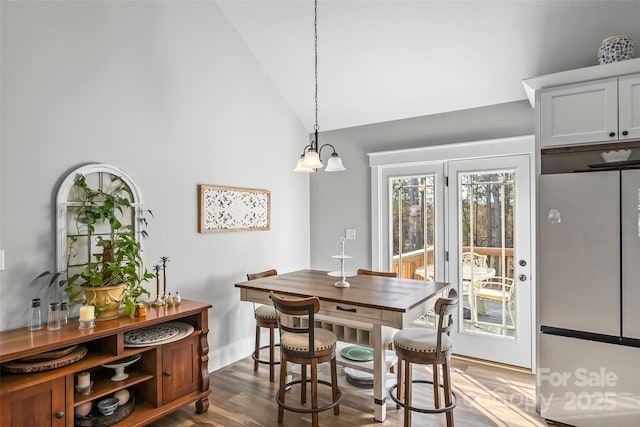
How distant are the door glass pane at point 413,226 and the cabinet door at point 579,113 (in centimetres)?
129

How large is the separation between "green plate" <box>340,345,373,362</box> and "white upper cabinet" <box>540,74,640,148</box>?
2.14 m

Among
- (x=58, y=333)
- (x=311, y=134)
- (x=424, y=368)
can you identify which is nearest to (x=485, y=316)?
(x=424, y=368)

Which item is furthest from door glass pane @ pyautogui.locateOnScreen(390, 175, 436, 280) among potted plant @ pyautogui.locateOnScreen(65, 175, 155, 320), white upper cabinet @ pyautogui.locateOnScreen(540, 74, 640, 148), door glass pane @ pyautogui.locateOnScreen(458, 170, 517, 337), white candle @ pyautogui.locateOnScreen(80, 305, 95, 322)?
white candle @ pyautogui.locateOnScreen(80, 305, 95, 322)

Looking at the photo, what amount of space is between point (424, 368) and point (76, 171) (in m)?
3.30

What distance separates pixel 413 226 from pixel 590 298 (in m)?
1.78

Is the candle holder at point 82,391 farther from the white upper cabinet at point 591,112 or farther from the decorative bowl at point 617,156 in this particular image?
the decorative bowl at point 617,156

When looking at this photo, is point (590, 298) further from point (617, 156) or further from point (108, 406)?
point (108, 406)

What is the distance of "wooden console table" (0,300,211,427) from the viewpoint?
1826 millimetres

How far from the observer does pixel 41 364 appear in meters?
1.91

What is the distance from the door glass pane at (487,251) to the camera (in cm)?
343

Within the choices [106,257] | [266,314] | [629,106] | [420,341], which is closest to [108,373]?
[106,257]

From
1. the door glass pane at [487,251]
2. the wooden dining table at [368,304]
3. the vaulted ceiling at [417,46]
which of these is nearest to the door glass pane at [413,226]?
the door glass pane at [487,251]

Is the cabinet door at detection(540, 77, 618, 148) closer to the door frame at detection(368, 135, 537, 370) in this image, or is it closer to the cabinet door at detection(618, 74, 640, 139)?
the cabinet door at detection(618, 74, 640, 139)

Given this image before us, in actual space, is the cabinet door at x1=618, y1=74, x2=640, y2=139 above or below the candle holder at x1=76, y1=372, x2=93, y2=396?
above
